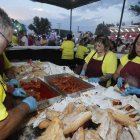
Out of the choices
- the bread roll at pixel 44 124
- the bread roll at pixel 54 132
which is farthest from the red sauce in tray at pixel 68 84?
the bread roll at pixel 54 132

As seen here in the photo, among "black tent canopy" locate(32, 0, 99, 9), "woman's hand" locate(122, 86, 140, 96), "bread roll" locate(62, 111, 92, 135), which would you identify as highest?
"black tent canopy" locate(32, 0, 99, 9)

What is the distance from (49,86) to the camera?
279 cm

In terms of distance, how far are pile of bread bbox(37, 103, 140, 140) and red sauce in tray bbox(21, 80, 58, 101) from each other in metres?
0.75

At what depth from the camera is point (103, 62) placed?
146 inches

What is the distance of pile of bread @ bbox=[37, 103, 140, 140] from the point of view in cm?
155

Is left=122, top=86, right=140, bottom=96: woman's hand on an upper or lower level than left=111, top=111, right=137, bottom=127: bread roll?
lower

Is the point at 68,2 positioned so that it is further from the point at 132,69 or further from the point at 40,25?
the point at 40,25

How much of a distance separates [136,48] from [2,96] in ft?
7.60

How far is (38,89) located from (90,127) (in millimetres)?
1265

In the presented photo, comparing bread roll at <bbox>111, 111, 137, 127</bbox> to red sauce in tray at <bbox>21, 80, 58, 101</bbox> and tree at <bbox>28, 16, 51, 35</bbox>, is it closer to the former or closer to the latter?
red sauce in tray at <bbox>21, 80, 58, 101</bbox>

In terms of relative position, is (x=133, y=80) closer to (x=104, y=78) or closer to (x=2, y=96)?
(x=104, y=78)

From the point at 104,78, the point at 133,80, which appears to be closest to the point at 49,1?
the point at 104,78

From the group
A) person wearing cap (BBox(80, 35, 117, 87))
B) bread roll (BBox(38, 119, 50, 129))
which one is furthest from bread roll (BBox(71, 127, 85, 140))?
person wearing cap (BBox(80, 35, 117, 87))

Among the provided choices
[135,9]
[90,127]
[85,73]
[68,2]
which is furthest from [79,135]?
[135,9]
